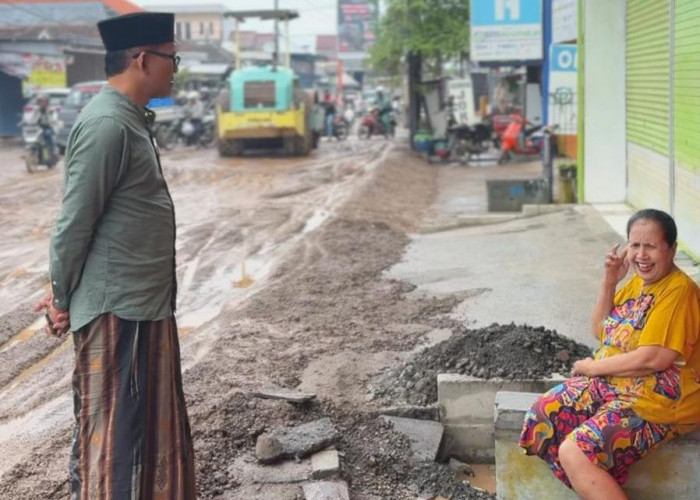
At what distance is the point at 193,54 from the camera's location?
57.6 m

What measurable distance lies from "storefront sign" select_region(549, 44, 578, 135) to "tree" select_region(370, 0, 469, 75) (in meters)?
5.06

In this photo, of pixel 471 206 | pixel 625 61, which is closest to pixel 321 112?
pixel 471 206

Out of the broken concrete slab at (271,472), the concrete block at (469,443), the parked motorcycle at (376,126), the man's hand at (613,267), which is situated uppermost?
the parked motorcycle at (376,126)

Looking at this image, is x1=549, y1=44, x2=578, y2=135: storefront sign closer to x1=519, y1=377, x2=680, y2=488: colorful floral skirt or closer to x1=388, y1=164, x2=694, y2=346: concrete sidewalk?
x1=388, y1=164, x2=694, y2=346: concrete sidewalk

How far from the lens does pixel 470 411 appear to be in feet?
17.8

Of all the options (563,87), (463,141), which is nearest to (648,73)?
(563,87)

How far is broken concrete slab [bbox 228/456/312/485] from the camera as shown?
471 cm

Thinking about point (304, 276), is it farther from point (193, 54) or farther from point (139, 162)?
point (193, 54)

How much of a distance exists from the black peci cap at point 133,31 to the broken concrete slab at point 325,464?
2.14m

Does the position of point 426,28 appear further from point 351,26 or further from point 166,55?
point 351,26

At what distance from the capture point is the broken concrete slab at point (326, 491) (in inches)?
178

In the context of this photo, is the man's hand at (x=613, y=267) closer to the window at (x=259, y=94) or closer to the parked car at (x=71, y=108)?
the parked car at (x=71, y=108)

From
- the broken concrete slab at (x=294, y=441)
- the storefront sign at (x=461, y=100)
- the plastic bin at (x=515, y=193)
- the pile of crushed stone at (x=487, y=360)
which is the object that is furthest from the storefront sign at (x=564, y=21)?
the broken concrete slab at (x=294, y=441)

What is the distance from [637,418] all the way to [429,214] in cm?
1184
